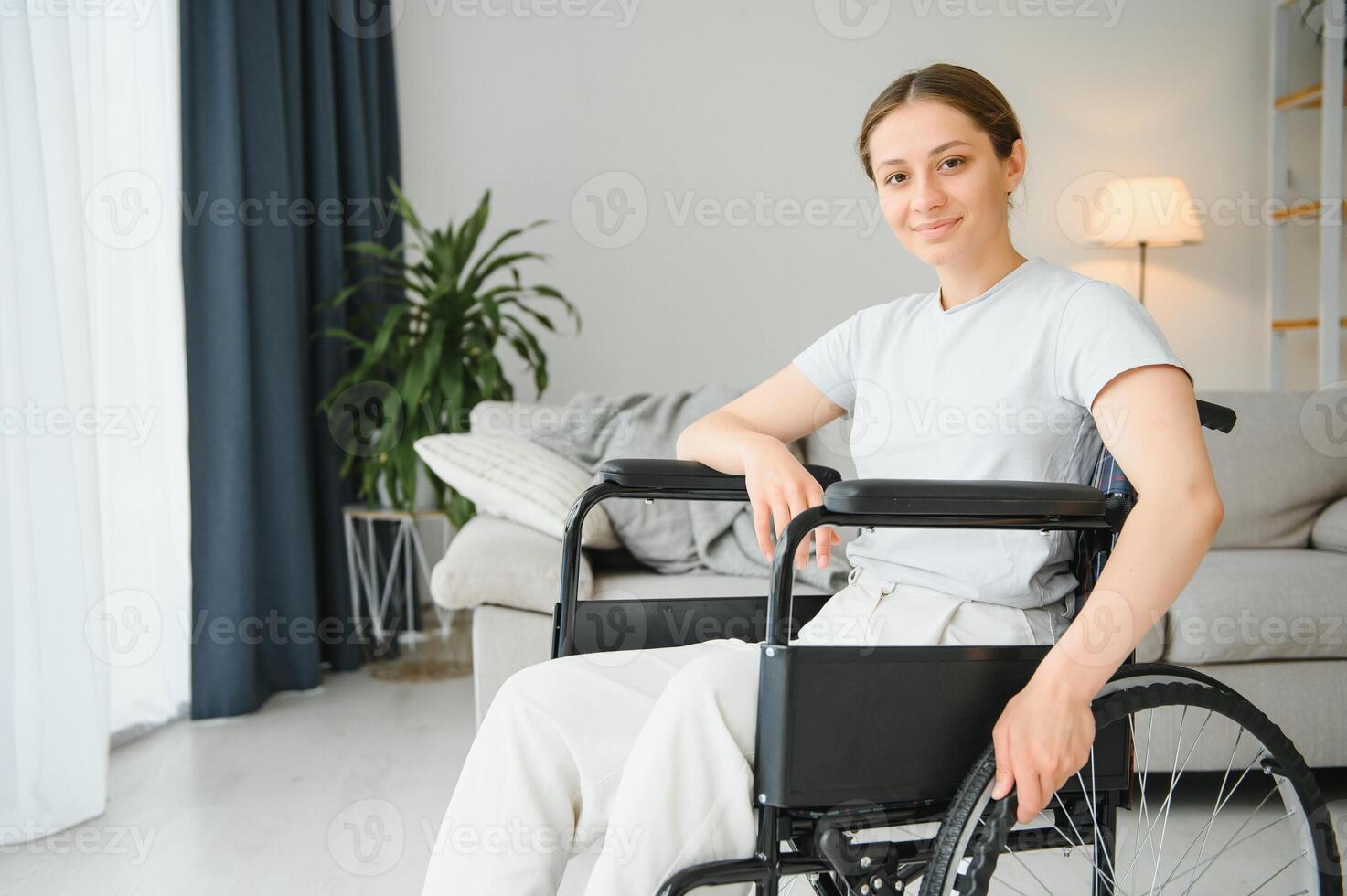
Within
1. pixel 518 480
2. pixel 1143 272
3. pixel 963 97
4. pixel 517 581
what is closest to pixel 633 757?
pixel 963 97

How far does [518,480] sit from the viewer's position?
214 centimetres

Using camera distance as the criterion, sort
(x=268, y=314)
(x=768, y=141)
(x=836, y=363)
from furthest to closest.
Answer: (x=768, y=141)
(x=268, y=314)
(x=836, y=363)

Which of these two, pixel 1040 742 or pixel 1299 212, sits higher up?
pixel 1299 212

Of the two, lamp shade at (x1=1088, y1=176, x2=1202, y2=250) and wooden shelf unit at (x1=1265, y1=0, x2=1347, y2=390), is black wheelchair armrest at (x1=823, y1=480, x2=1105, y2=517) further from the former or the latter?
wooden shelf unit at (x1=1265, y1=0, x2=1347, y2=390)

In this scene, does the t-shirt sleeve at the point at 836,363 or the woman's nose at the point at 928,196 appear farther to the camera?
the t-shirt sleeve at the point at 836,363

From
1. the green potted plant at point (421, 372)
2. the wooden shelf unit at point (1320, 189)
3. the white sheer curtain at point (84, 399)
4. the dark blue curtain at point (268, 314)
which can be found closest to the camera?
the white sheer curtain at point (84, 399)

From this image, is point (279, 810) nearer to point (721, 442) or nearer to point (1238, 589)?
point (721, 442)

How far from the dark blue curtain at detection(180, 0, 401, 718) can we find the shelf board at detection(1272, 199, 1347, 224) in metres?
2.93

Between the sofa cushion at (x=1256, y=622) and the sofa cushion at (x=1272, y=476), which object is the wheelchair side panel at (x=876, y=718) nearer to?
the sofa cushion at (x=1256, y=622)

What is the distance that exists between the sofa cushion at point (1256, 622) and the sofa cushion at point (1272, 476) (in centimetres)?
41

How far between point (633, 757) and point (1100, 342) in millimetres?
554

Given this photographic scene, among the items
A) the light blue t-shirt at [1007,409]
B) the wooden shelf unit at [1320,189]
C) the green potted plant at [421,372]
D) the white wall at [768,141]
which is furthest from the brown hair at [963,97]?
the wooden shelf unit at [1320,189]

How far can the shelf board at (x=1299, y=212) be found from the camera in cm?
355

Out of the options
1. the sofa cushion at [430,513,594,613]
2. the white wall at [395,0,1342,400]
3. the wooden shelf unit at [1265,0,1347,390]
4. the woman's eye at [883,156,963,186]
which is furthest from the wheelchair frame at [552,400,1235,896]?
the wooden shelf unit at [1265,0,1347,390]
